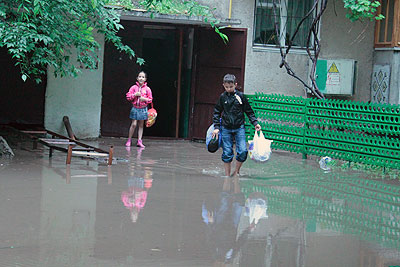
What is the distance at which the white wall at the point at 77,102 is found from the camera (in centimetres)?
1556

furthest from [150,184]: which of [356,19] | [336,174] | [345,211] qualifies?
[356,19]

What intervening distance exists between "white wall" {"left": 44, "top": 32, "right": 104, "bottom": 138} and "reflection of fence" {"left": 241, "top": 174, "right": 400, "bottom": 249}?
6219 millimetres

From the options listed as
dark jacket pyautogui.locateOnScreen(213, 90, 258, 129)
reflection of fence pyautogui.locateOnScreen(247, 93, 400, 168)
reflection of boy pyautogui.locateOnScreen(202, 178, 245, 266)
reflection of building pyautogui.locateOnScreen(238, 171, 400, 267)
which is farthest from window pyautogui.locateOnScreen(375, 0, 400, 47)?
reflection of boy pyautogui.locateOnScreen(202, 178, 245, 266)

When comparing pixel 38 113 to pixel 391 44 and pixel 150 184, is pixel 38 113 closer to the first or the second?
pixel 150 184

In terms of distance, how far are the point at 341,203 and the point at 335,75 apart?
8273mm

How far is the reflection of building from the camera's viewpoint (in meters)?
6.24

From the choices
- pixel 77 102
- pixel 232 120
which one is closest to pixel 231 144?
pixel 232 120

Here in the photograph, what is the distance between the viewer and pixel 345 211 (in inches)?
336

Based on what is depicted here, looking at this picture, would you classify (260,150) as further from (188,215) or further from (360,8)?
(360,8)

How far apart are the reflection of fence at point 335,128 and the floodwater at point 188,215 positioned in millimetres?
610

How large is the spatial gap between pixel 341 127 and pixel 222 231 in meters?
6.39

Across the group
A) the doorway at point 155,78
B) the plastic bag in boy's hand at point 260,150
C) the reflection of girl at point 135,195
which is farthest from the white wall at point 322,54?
the reflection of girl at point 135,195

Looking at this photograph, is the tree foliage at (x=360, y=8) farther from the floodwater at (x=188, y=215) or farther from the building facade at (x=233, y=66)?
the floodwater at (x=188, y=215)

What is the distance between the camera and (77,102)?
1574 cm
